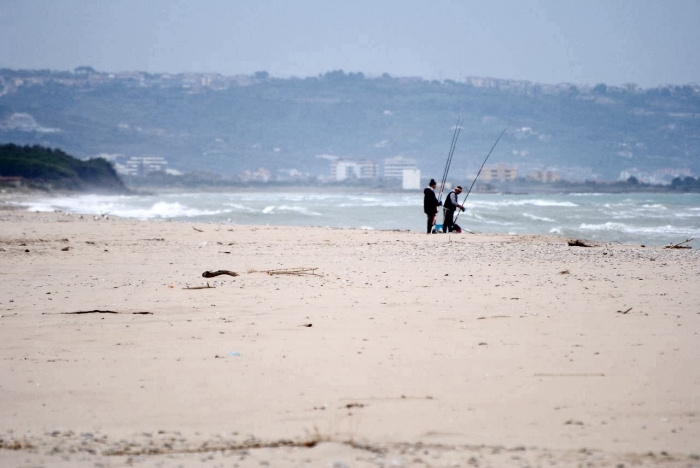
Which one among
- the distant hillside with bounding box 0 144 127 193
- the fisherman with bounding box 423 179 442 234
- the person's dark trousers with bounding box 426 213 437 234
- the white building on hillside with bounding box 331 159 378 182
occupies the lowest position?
the person's dark trousers with bounding box 426 213 437 234

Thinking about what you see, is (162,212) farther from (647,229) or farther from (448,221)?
(448,221)

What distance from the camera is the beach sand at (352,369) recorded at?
311 centimetres

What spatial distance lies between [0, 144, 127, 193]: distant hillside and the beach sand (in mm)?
57471

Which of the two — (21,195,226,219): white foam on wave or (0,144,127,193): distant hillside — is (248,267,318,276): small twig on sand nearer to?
(21,195,226,219): white foam on wave

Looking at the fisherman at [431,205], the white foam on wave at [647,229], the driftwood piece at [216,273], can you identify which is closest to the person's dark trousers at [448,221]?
the fisherman at [431,205]

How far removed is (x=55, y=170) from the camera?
68.8 meters

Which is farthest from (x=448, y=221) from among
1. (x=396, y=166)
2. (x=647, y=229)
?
(x=396, y=166)

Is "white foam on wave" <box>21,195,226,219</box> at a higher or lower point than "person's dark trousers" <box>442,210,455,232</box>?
lower

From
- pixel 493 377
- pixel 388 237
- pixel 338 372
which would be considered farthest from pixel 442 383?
pixel 388 237

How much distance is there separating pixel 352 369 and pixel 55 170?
69.3 m

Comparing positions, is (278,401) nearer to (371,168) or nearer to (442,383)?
(442,383)

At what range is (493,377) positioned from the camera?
3.93 metres

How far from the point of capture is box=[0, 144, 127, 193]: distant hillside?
211 ft

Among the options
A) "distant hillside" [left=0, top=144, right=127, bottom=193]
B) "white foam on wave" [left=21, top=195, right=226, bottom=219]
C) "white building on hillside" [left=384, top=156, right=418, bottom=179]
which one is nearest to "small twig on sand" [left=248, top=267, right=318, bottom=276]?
"white foam on wave" [left=21, top=195, right=226, bottom=219]
